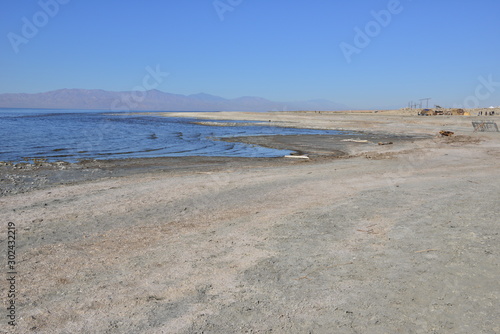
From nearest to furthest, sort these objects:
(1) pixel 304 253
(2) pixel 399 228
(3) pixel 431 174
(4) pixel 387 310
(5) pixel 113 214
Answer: (4) pixel 387 310
(1) pixel 304 253
(2) pixel 399 228
(5) pixel 113 214
(3) pixel 431 174

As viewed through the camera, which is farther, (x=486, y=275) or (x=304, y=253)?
(x=304, y=253)

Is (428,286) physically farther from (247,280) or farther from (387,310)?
(247,280)

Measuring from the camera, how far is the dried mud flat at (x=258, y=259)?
4145mm

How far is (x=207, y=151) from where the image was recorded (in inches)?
941

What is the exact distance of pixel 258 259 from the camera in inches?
224

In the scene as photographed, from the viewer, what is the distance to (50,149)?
24.2 m

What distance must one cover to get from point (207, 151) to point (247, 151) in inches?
97.9

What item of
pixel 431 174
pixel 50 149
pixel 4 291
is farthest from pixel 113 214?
pixel 50 149

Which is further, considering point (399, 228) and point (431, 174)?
point (431, 174)

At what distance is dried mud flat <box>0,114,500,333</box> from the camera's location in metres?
4.14

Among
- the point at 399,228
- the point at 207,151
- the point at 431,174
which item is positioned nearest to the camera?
the point at 399,228

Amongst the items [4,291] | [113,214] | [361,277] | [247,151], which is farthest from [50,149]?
[361,277]

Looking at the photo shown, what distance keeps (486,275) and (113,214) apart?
6.82 m

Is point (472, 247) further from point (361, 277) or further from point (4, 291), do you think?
point (4, 291)
